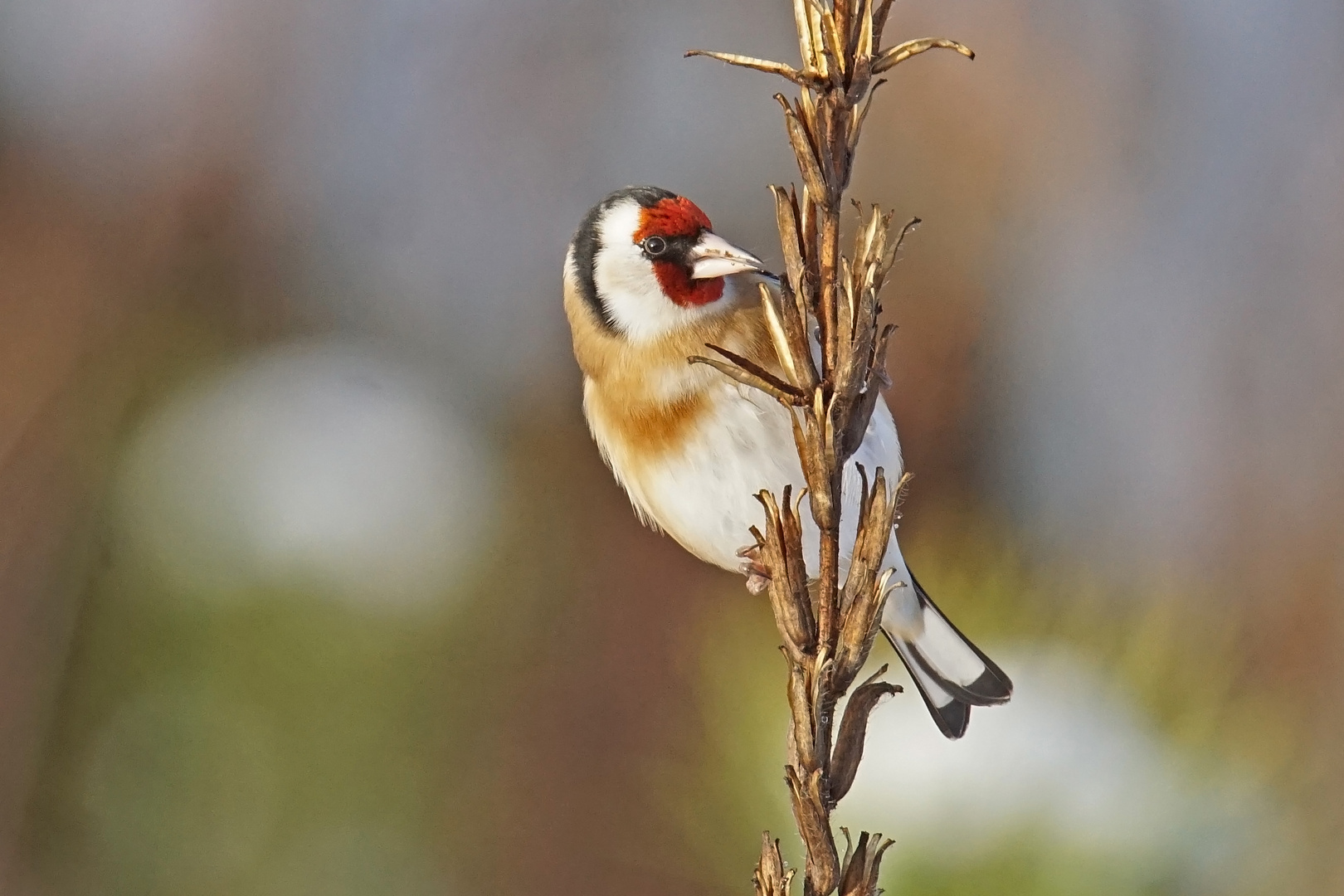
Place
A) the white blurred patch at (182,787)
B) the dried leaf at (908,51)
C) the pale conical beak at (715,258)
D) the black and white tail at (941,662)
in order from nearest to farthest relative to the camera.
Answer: the dried leaf at (908,51), the pale conical beak at (715,258), the black and white tail at (941,662), the white blurred patch at (182,787)

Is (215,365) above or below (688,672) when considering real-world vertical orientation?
above

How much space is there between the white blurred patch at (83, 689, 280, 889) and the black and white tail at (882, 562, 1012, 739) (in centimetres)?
55

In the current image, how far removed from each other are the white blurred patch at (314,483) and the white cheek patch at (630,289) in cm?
34

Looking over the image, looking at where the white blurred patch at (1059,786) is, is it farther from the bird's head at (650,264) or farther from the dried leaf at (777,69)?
the dried leaf at (777,69)

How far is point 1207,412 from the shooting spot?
2.80ft

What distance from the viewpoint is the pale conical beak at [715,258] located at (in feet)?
1.51


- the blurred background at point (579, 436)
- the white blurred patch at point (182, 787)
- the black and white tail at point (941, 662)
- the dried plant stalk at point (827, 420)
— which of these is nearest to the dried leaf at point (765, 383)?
the dried plant stalk at point (827, 420)

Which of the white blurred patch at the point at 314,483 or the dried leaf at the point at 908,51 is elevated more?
the dried leaf at the point at 908,51

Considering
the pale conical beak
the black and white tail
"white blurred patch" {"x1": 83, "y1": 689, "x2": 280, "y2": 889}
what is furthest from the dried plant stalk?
"white blurred patch" {"x1": 83, "y1": 689, "x2": 280, "y2": 889}

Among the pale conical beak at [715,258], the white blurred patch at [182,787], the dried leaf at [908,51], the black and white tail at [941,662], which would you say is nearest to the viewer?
the dried leaf at [908,51]

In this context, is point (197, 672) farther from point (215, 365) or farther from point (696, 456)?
point (696, 456)

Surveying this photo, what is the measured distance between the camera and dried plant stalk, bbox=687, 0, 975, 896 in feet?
0.89

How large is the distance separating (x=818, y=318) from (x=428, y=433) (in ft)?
2.08

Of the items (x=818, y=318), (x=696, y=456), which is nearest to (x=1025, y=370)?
(x=696, y=456)
